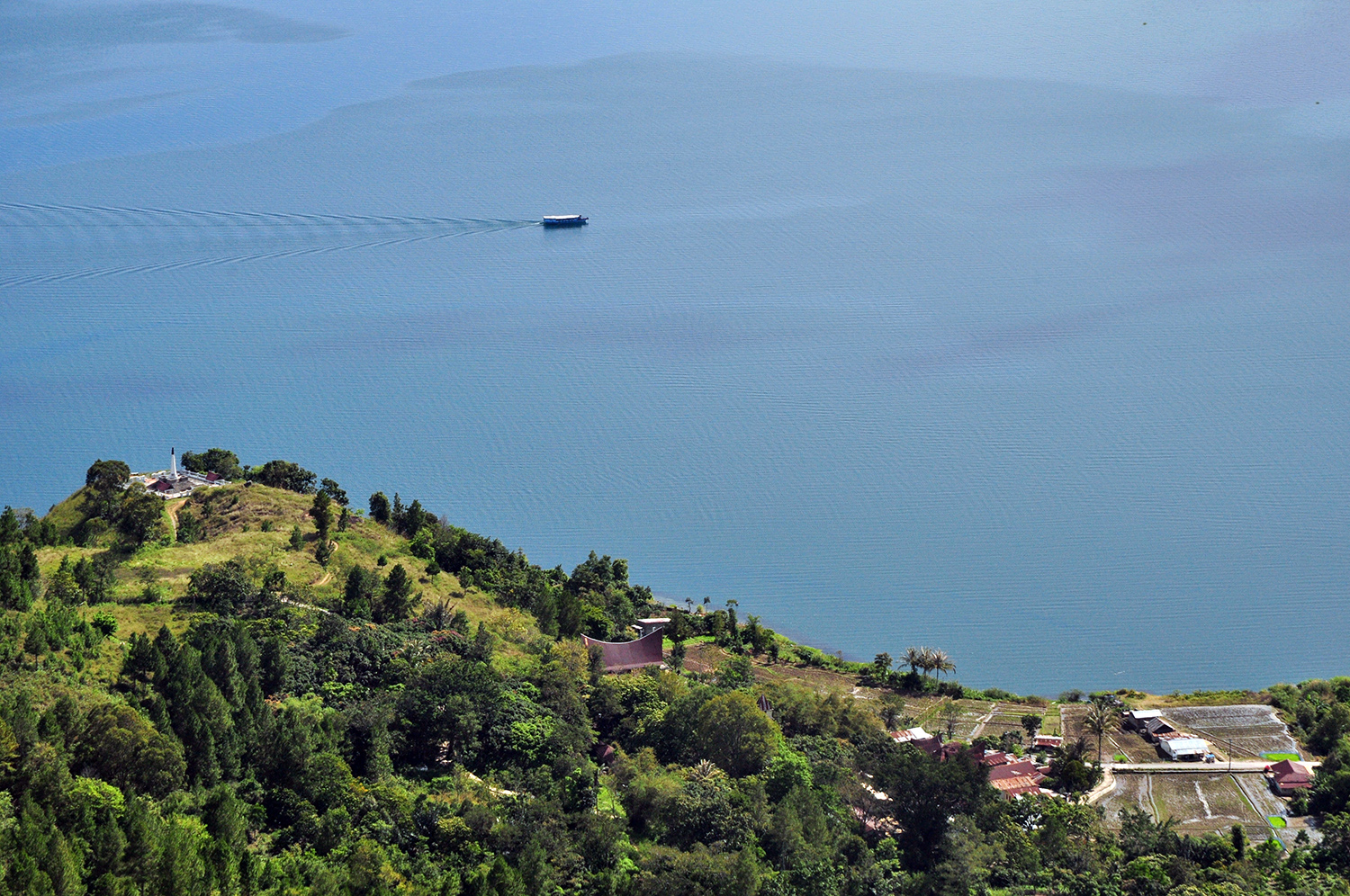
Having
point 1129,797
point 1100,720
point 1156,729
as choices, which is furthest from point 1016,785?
point 1156,729

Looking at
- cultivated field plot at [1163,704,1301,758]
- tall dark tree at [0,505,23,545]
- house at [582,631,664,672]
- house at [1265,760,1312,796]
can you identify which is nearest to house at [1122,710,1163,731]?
cultivated field plot at [1163,704,1301,758]

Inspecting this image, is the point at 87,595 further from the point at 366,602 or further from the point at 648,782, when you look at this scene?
the point at 648,782

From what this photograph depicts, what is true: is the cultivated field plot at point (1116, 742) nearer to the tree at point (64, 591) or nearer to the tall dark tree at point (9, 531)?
the tree at point (64, 591)

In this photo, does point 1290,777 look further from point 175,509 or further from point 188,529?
point 175,509

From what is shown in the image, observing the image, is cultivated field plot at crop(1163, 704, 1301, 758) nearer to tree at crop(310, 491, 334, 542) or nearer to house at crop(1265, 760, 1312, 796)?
house at crop(1265, 760, 1312, 796)

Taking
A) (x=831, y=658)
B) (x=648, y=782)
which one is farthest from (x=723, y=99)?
(x=648, y=782)

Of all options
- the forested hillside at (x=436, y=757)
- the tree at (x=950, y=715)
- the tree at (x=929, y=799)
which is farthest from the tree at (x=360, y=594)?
the tree at (x=950, y=715)
